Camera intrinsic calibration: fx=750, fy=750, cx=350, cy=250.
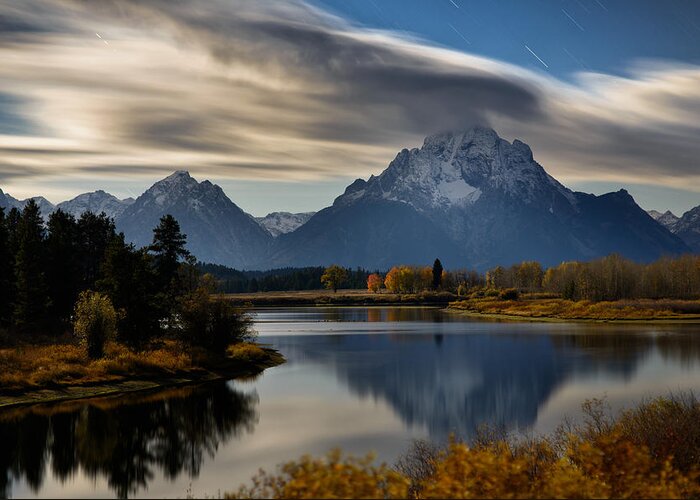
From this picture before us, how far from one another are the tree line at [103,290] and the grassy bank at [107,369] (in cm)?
261

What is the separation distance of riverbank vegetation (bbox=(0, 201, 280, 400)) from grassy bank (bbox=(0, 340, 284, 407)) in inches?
4.6

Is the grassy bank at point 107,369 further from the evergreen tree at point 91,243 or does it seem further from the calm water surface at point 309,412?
the evergreen tree at point 91,243

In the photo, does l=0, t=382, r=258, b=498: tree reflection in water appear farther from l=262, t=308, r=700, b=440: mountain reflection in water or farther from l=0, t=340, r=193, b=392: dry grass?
l=262, t=308, r=700, b=440: mountain reflection in water

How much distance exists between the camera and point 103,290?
83625 mm

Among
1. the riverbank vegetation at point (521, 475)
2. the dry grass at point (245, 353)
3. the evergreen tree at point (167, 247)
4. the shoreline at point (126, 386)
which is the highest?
the evergreen tree at point (167, 247)

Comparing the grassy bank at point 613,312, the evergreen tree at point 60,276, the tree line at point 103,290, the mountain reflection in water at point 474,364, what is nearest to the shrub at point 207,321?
the tree line at point 103,290

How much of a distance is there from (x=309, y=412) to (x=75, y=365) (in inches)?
875

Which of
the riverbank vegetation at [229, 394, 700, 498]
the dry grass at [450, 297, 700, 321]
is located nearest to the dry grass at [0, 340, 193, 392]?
the riverbank vegetation at [229, 394, 700, 498]

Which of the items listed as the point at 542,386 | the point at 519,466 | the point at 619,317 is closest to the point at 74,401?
the point at 542,386

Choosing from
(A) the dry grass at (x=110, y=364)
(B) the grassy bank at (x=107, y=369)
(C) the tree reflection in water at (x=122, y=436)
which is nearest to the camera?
(C) the tree reflection in water at (x=122, y=436)

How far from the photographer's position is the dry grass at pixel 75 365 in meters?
55.9

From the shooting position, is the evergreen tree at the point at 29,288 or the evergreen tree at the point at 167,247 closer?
the evergreen tree at the point at 29,288

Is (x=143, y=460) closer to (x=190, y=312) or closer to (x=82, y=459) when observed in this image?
(x=82, y=459)

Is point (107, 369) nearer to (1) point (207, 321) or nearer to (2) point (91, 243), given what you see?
(1) point (207, 321)
